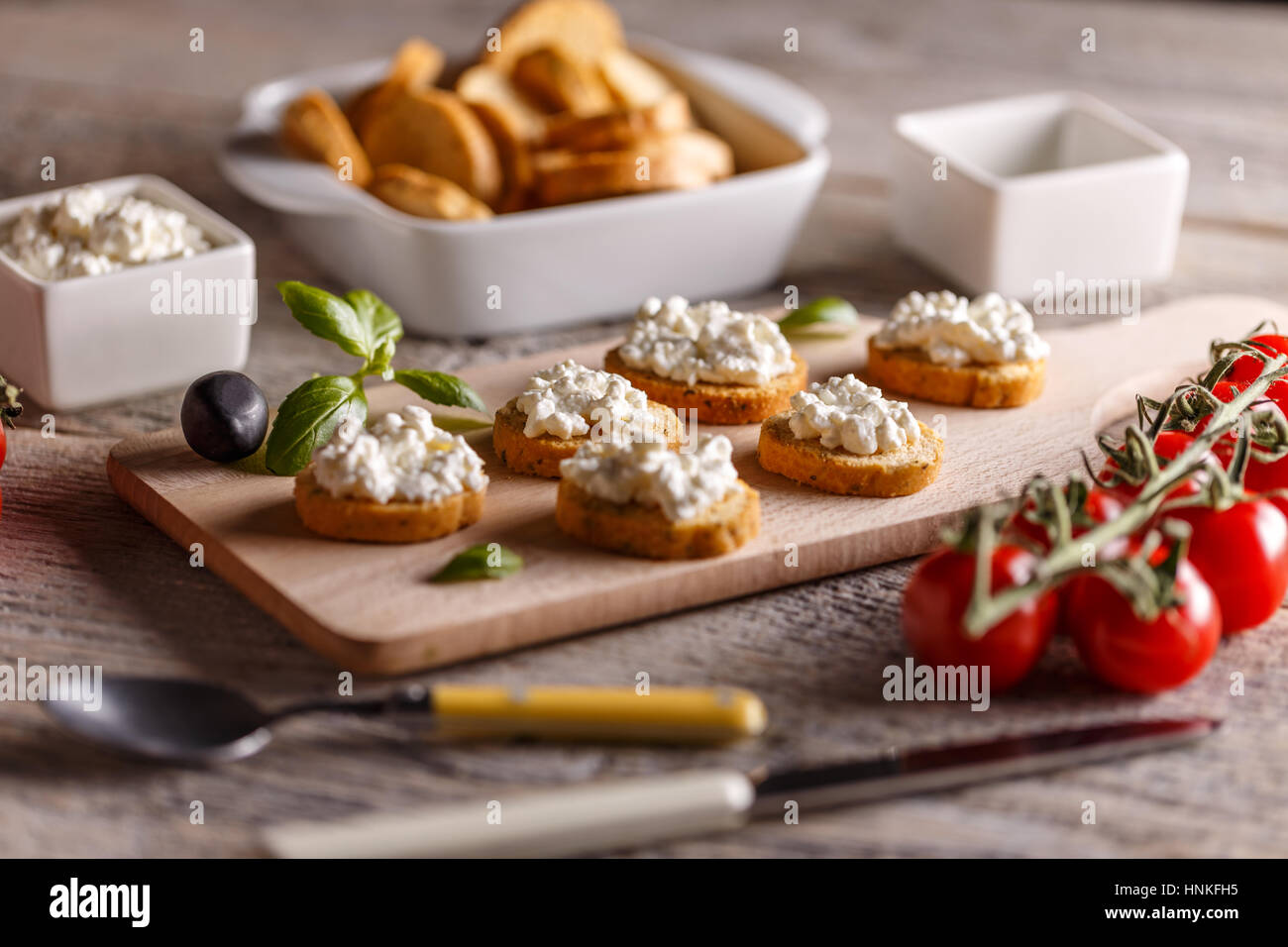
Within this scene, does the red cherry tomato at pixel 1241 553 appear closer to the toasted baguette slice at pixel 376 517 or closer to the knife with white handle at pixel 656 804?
the knife with white handle at pixel 656 804

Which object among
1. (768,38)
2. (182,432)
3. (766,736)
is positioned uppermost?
(768,38)

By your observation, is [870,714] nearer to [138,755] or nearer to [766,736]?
[766,736]

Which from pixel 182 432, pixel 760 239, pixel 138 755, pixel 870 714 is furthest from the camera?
pixel 760 239

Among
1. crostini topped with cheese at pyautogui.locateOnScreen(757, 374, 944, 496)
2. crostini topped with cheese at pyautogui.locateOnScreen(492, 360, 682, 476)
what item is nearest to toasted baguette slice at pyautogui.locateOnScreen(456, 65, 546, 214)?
crostini topped with cheese at pyautogui.locateOnScreen(492, 360, 682, 476)

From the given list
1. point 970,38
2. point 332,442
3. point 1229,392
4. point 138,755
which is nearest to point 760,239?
point 1229,392

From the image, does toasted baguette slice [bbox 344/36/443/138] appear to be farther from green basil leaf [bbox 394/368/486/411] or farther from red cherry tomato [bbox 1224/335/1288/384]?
red cherry tomato [bbox 1224/335/1288/384]

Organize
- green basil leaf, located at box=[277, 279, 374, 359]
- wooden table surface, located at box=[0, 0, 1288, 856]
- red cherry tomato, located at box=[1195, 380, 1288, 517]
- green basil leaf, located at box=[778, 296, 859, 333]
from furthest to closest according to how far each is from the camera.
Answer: green basil leaf, located at box=[778, 296, 859, 333]
green basil leaf, located at box=[277, 279, 374, 359]
red cherry tomato, located at box=[1195, 380, 1288, 517]
wooden table surface, located at box=[0, 0, 1288, 856]
